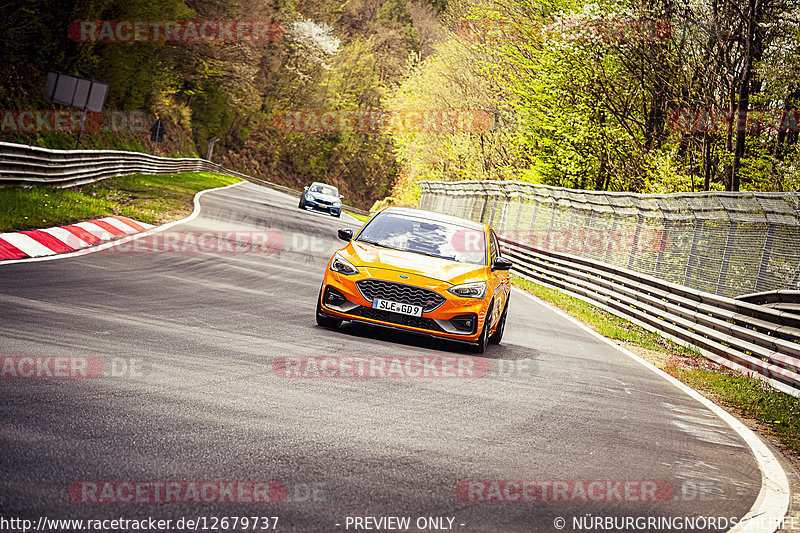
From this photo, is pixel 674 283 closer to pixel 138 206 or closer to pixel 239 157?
pixel 138 206

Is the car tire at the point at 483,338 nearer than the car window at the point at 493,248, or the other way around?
the car tire at the point at 483,338

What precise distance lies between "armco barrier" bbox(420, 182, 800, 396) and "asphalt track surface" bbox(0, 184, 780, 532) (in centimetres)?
156

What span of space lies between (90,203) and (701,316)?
13367mm

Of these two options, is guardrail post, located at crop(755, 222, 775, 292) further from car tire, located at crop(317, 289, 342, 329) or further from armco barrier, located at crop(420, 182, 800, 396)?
car tire, located at crop(317, 289, 342, 329)

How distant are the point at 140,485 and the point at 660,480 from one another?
3367mm

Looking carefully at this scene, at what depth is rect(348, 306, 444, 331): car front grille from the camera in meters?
9.52

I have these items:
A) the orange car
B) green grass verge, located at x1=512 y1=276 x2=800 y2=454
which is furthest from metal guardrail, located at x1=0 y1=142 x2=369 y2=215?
green grass verge, located at x1=512 y1=276 x2=800 y2=454

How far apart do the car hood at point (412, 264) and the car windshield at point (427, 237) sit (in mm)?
200

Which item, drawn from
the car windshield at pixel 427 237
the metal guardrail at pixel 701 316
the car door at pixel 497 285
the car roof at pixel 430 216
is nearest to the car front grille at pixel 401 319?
the car door at pixel 497 285

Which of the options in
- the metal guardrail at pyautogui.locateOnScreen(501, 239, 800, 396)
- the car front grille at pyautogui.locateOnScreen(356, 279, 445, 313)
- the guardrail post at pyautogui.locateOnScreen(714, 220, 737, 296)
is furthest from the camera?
the guardrail post at pyautogui.locateOnScreen(714, 220, 737, 296)

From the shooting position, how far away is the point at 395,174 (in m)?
101

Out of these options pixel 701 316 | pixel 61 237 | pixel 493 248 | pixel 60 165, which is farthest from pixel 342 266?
pixel 60 165

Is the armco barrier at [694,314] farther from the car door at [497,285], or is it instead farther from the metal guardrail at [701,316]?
the car door at [497,285]

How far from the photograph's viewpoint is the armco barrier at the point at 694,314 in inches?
422
